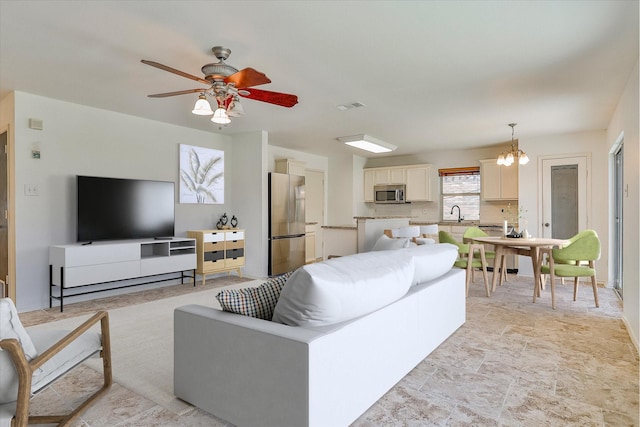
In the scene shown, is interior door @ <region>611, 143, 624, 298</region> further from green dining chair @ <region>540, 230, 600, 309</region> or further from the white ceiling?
green dining chair @ <region>540, 230, 600, 309</region>

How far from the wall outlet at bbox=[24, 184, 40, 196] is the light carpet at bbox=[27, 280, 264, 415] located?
4.99ft

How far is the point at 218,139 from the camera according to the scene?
6.17 metres

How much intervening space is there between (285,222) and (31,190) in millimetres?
3538

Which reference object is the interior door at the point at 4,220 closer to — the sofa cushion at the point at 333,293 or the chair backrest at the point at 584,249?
the sofa cushion at the point at 333,293

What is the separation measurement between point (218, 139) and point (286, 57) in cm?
343

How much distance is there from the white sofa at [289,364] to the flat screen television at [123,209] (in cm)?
322

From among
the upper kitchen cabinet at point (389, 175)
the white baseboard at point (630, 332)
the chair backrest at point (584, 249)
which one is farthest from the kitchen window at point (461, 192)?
the white baseboard at point (630, 332)

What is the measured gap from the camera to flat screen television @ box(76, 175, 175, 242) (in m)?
4.44

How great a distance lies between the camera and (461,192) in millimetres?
7645

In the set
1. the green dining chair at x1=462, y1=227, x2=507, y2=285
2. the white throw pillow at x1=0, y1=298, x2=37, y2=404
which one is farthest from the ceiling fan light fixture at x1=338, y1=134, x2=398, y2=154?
the white throw pillow at x1=0, y1=298, x2=37, y2=404

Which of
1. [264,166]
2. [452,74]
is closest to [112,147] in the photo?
[264,166]

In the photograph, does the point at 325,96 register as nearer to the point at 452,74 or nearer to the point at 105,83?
the point at 452,74

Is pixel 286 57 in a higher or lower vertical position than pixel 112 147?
higher

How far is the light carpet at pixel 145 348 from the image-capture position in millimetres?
2227
